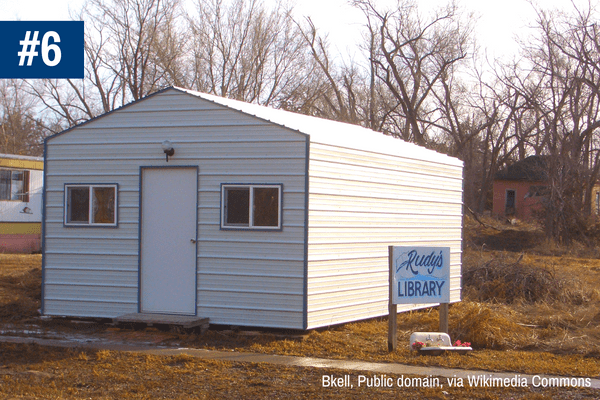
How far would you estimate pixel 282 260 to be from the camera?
9805 mm

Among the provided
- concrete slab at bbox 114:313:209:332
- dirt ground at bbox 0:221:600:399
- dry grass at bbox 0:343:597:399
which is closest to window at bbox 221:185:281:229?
concrete slab at bbox 114:313:209:332

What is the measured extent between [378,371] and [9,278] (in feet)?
33.8

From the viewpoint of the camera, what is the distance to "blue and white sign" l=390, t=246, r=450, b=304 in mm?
8922

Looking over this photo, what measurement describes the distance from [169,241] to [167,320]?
127cm

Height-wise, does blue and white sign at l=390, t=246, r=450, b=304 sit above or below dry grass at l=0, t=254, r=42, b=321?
above

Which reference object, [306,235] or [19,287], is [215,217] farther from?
[19,287]

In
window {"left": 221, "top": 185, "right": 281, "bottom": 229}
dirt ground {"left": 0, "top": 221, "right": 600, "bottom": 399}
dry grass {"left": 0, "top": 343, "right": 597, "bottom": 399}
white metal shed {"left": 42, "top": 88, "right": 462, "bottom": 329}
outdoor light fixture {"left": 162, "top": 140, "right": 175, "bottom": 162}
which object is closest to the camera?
dry grass {"left": 0, "top": 343, "right": 597, "bottom": 399}

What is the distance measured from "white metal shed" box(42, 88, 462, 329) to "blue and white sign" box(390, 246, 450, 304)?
1.37 meters

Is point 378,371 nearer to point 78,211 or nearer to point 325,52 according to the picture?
point 78,211

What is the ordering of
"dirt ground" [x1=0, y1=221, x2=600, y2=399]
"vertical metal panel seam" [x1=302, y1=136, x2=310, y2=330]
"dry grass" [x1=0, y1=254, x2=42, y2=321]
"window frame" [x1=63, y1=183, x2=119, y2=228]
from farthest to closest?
"dry grass" [x1=0, y1=254, x2=42, y2=321], "window frame" [x1=63, y1=183, x2=119, y2=228], "vertical metal panel seam" [x1=302, y1=136, x2=310, y2=330], "dirt ground" [x1=0, y1=221, x2=600, y2=399]

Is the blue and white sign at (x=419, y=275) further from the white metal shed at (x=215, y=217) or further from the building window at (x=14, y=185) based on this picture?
the building window at (x=14, y=185)

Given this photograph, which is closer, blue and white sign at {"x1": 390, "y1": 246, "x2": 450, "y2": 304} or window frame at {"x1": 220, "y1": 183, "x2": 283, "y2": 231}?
blue and white sign at {"x1": 390, "y1": 246, "x2": 450, "y2": 304}

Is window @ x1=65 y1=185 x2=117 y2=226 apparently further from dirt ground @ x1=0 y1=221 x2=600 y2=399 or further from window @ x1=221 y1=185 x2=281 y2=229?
window @ x1=221 y1=185 x2=281 y2=229

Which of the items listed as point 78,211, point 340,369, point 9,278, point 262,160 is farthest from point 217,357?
point 9,278
